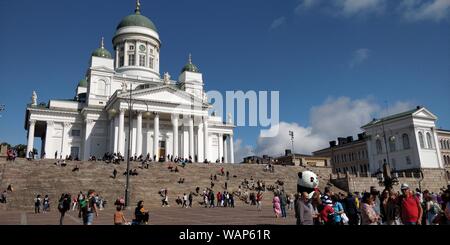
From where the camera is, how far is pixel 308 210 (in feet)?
24.5

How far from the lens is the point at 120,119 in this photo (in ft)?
168

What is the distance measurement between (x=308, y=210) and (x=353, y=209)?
17.1ft

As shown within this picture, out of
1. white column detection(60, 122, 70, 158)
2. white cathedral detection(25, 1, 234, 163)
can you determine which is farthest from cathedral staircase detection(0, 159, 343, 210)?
white column detection(60, 122, 70, 158)

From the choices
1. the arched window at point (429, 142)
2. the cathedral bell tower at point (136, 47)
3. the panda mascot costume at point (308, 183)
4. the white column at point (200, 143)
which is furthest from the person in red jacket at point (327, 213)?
the arched window at point (429, 142)

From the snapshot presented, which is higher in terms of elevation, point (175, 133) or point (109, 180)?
point (175, 133)

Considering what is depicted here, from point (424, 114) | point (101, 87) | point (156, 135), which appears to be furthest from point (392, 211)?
point (424, 114)

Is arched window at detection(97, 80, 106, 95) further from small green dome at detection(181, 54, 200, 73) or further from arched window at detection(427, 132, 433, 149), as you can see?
arched window at detection(427, 132, 433, 149)

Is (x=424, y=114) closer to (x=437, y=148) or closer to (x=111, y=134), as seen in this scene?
(x=437, y=148)

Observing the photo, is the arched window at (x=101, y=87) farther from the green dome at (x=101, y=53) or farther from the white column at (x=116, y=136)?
the white column at (x=116, y=136)

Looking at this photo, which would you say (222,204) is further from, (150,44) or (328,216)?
(150,44)

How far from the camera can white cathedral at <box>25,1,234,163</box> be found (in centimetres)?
5296

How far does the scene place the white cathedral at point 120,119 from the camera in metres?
53.0
